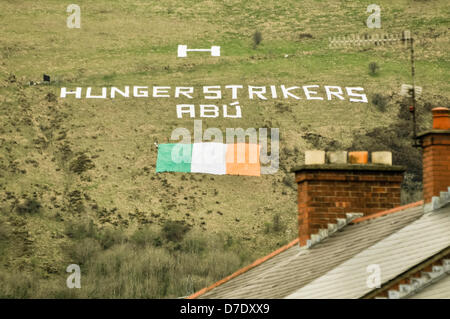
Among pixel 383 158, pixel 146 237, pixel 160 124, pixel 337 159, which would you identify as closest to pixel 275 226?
pixel 146 237

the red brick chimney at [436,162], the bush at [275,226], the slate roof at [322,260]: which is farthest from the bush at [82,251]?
the red brick chimney at [436,162]

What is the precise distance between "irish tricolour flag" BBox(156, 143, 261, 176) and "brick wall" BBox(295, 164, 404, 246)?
70.5 meters

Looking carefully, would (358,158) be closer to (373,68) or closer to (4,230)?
(4,230)

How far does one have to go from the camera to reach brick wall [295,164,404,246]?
18812mm

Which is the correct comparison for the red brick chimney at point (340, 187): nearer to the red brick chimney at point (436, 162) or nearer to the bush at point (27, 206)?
the red brick chimney at point (436, 162)

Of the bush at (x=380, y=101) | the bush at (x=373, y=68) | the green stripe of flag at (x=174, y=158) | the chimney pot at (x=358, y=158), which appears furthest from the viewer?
the bush at (x=373, y=68)

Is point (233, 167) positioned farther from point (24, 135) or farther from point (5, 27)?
point (5, 27)

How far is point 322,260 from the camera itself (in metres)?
17.1

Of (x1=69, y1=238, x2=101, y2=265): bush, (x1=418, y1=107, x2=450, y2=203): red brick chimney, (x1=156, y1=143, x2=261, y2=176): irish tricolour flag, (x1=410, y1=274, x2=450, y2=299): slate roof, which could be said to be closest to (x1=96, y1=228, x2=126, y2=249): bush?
(x1=69, y1=238, x2=101, y2=265): bush

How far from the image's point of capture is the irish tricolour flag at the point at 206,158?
89.9 m

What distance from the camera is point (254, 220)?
3292 inches

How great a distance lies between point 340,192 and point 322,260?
7.26ft

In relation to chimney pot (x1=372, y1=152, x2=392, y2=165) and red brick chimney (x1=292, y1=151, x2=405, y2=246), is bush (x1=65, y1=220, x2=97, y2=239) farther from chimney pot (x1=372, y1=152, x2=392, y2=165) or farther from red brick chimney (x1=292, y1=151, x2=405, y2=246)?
chimney pot (x1=372, y1=152, x2=392, y2=165)

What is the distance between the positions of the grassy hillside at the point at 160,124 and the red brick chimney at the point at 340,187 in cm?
5710
